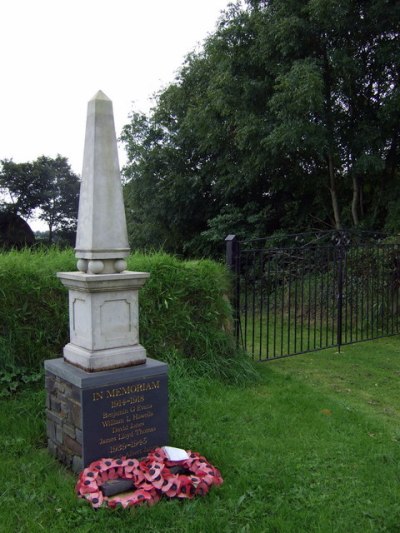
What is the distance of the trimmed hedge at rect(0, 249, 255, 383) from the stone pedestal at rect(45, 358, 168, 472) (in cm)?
106

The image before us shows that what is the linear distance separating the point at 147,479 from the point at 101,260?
4.92 feet

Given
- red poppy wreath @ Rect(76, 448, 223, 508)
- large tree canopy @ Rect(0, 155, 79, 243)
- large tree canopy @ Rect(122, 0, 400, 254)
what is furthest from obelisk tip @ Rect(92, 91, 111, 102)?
large tree canopy @ Rect(0, 155, 79, 243)

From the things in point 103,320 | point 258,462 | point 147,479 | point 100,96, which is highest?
point 100,96

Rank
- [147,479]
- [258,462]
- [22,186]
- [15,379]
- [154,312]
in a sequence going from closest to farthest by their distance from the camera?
[147,479], [258,462], [15,379], [154,312], [22,186]

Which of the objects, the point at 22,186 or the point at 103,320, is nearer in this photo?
the point at 103,320

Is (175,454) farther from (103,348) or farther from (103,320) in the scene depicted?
(103,320)

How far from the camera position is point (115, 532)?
2.70 m

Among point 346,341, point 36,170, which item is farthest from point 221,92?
point 36,170

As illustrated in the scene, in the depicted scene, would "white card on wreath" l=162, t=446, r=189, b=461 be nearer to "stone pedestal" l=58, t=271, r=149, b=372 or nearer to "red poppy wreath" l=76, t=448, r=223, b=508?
"red poppy wreath" l=76, t=448, r=223, b=508

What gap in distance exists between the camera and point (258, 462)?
11.5 ft

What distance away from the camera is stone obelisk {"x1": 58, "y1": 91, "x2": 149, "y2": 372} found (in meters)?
3.35

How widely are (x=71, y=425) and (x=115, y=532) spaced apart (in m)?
0.88

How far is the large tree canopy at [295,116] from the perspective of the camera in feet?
36.3

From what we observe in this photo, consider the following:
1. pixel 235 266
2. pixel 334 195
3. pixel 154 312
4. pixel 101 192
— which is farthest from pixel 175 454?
pixel 334 195
